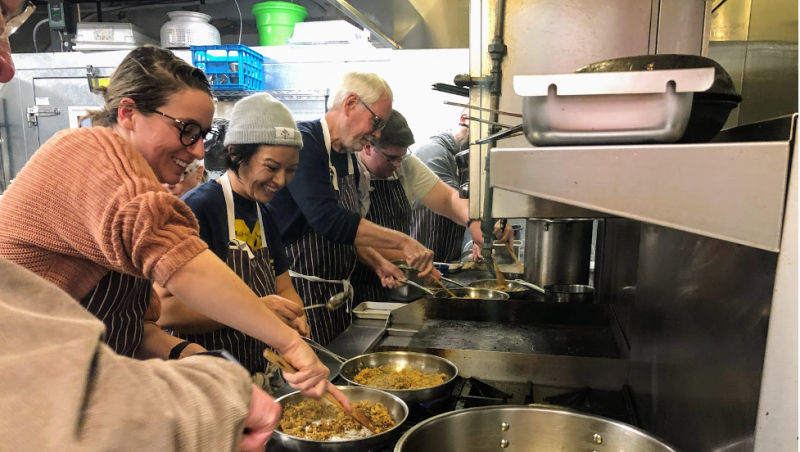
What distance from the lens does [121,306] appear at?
1.26 m

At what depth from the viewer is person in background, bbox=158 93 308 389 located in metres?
1.71

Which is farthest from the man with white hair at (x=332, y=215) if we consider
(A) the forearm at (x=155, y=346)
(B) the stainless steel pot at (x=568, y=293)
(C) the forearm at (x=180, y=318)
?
(A) the forearm at (x=155, y=346)

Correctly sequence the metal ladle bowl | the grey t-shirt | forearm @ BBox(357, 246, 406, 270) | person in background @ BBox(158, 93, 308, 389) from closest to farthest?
1. person in background @ BBox(158, 93, 308, 389)
2. the metal ladle bowl
3. forearm @ BBox(357, 246, 406, 270)
4. the grey t-shirt

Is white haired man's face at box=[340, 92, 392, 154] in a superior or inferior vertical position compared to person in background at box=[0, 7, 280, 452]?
superior

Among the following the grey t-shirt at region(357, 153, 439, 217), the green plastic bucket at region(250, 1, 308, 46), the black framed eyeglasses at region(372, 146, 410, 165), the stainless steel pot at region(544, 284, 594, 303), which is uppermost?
the green plastic bucket at region(250, 1, 308, 46)

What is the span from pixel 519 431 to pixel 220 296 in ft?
2.34

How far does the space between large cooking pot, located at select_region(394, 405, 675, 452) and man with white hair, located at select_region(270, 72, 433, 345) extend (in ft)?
4.13

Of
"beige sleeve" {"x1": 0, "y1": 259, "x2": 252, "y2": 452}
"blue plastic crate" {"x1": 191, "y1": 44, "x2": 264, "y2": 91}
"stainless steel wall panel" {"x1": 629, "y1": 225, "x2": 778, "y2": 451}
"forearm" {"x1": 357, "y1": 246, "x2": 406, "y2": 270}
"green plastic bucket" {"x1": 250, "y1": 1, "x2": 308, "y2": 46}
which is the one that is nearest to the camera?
"beige sleeve" {"x1": 0, "y1": 259, "x2": 252, "y2": 452}

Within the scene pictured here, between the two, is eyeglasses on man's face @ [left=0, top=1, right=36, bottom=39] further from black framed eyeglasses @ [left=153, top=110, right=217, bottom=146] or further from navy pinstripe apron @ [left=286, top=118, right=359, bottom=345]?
navy pinstripe apron @ [left=286, top=118, right=359, bottom=345]

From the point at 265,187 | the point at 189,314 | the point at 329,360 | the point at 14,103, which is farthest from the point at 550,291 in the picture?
the point at 14,103

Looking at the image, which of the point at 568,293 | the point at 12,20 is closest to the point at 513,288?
the point at 568,293

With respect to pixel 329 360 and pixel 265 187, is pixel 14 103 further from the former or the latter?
pixel 329 360

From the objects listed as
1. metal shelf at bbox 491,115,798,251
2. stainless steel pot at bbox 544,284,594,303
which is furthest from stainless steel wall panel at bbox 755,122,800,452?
stainless steel pot at bbox 544,284,594,303

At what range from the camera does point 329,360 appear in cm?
169
